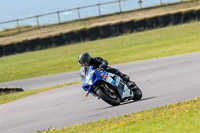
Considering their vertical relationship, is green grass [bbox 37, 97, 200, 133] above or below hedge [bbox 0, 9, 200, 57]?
above

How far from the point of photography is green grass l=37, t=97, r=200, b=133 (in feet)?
20.9

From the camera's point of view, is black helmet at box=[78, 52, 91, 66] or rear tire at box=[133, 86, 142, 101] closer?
black helmet at box=[78, 52, 91, 66]

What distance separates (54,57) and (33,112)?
20368 mm

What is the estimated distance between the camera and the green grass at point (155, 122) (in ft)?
20.9

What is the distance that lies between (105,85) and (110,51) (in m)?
20.7

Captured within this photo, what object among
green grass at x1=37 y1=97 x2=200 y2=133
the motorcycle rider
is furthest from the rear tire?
green grass at x1=37 y1=97 x2=200 y2=133

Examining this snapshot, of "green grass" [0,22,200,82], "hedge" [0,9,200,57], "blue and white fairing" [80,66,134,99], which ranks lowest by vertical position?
"green grass" [0,22,200,82]

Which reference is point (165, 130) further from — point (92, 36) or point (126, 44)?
point (92, 36)

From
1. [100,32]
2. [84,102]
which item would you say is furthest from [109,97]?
[100,32]

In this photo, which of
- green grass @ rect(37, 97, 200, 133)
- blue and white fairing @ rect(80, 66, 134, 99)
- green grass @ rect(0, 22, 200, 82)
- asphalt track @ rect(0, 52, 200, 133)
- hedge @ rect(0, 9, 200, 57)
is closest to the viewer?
green grass @ rect(37, 97, 200, 133)

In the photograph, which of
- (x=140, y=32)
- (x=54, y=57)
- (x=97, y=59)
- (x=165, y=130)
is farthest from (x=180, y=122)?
(x=140, y=32)

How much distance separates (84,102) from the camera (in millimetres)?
12203

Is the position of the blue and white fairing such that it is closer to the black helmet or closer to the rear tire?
the black helmet

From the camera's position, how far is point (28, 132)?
878 cm
